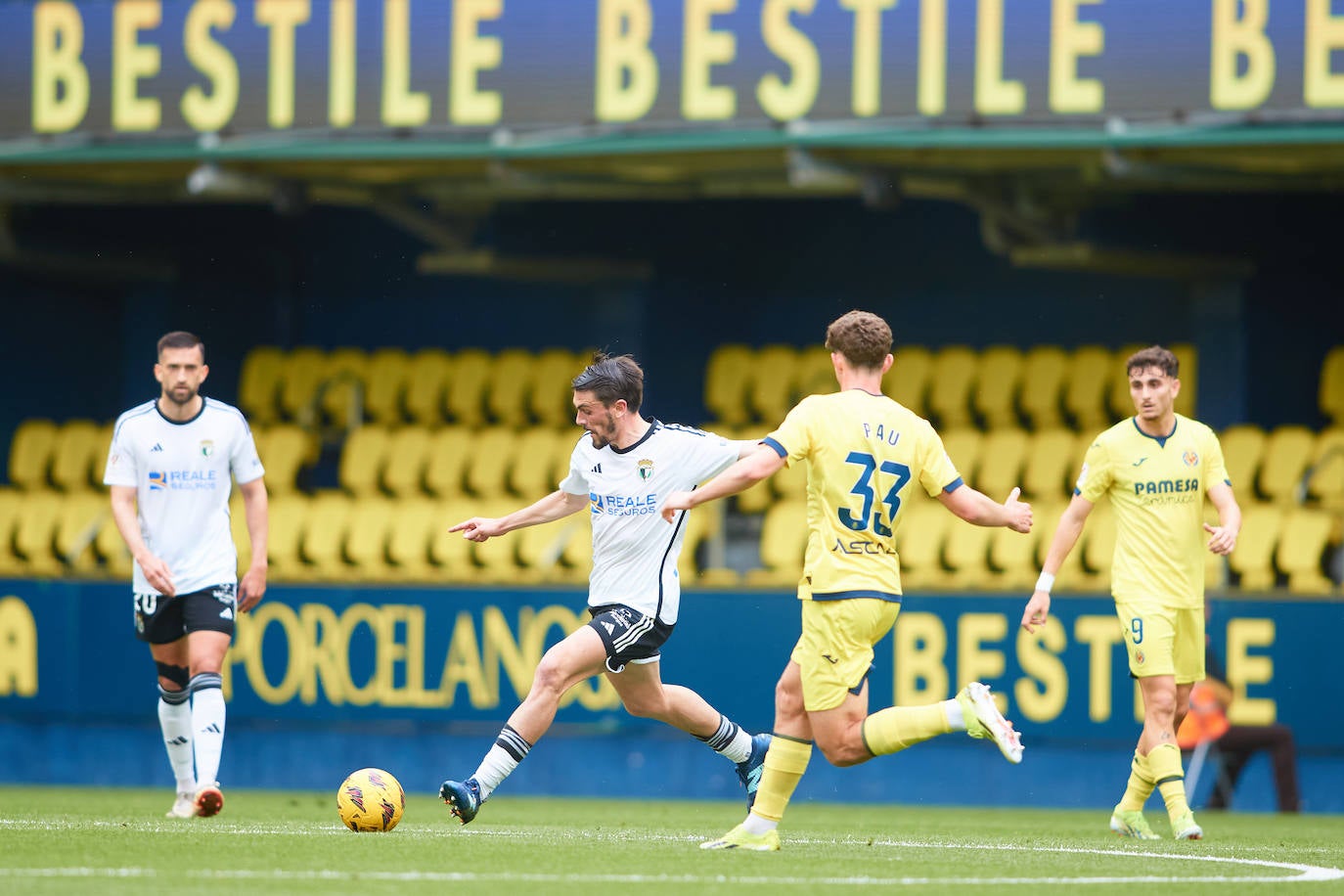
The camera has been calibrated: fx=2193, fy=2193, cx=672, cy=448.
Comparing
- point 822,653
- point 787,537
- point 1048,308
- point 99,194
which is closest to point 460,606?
point 787,537

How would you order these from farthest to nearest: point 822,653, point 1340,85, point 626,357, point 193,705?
point 1340,85 → point 193,705 → point 626,357 → point 822,653

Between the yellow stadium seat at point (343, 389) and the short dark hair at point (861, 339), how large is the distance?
1091cm

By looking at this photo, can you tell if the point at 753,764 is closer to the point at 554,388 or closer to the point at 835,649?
the point at 835,649

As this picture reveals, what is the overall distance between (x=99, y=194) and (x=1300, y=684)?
9.46 meters

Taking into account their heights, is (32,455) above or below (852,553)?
above

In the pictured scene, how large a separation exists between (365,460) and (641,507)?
29.2 feet

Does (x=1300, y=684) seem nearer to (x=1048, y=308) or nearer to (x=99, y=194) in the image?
(x=1048, y=308)

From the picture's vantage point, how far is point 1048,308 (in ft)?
58.0

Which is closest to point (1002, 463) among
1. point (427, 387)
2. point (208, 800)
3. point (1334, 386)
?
point (1334, 386)

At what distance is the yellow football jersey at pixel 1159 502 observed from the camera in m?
9.54

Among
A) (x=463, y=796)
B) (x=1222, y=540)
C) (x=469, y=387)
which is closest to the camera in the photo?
(x=463, y=796)

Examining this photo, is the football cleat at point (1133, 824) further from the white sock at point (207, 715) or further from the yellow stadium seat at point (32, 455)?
the yellow stadium seat at point (32, 455)

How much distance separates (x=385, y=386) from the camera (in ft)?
59.4

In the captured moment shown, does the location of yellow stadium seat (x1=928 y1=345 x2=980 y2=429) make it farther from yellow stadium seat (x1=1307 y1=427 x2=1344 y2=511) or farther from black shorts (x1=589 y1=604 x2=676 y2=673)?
black shorts (x1=589 y1=604 x2=676 y2=673)
